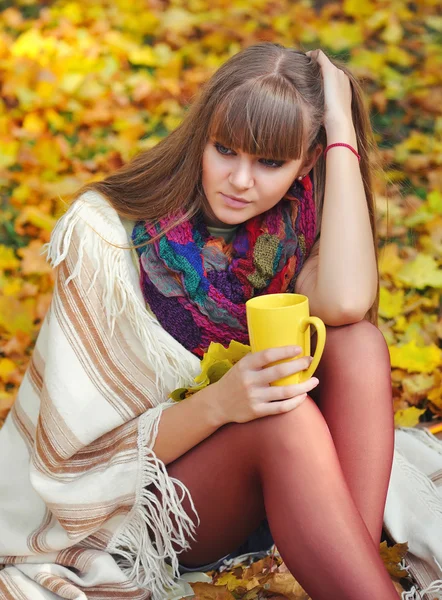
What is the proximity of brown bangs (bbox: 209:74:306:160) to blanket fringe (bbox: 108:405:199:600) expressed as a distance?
55 cm

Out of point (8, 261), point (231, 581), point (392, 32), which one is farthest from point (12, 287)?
point (392, 32)

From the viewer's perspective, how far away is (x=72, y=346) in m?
1.57

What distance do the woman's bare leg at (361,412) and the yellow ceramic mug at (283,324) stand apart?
0.21 m

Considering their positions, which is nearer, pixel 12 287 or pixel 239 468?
pixel 239 468

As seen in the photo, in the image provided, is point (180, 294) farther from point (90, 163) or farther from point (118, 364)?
point (90, 163)

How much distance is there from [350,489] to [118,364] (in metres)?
0.53

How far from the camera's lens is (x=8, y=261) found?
274cm

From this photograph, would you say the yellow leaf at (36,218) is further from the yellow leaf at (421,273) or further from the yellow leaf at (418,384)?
the yellow leaf at (418,384)

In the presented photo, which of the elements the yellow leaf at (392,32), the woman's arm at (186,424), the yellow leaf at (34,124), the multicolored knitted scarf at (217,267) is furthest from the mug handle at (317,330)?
the yellow leaf at (392,32)

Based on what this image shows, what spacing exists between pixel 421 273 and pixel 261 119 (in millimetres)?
1408

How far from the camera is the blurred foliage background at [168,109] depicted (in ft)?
8.45

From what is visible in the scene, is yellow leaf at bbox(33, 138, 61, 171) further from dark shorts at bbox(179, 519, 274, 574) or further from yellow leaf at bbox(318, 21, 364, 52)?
dark shorts at bbox(179, 519, 274, 574)

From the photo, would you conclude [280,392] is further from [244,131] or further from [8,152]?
[8,152]

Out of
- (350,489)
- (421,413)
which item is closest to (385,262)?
(421,413)
